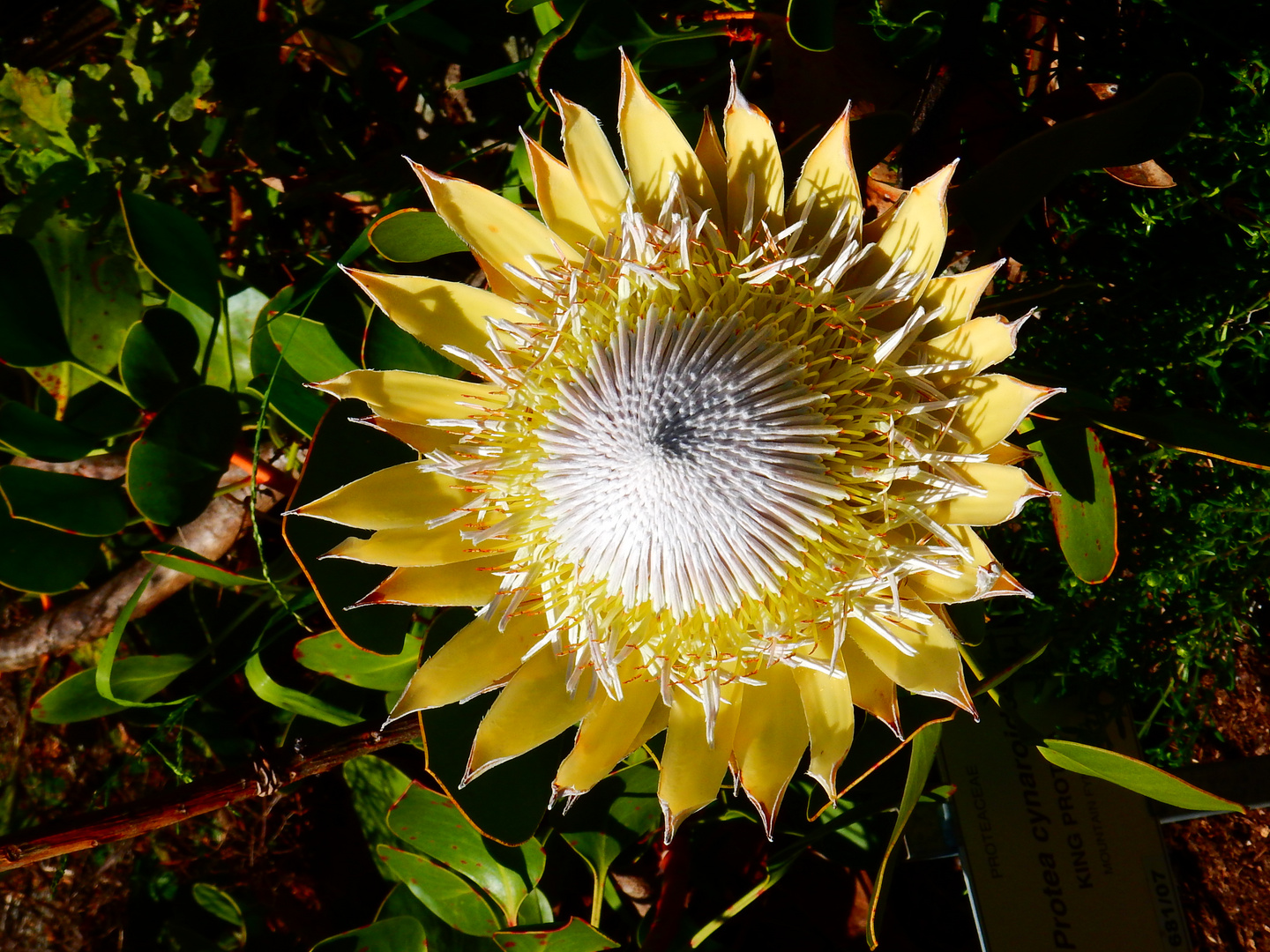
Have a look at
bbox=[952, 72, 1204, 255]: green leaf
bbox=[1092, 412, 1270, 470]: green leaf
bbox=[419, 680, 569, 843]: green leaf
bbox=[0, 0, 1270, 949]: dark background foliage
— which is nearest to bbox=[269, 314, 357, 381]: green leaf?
bbox=[0, 0, 1270, 949]: dark background foliage

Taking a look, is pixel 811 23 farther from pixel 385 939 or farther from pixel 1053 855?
pixel 385 939

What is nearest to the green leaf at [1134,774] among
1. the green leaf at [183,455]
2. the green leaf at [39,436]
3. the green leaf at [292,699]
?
the green leaf at [292,699]

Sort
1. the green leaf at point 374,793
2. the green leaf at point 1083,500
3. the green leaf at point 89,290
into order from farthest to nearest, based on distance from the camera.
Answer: the green leaf at point 374,793
the green leaf at point 89,290
the green leaf at point 1083,500

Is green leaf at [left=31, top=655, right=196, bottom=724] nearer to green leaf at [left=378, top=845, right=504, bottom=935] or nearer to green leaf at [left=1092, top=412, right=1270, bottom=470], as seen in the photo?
green leaf at [left=378, top=845, right=504, bottom=935]

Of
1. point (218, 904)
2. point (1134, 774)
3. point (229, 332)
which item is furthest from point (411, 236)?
point (218, 904)

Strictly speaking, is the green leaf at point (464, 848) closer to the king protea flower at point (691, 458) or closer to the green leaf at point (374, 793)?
the green leaf at point (374, 793)
